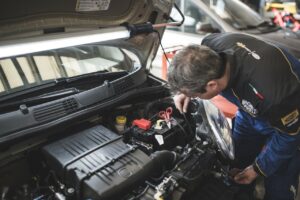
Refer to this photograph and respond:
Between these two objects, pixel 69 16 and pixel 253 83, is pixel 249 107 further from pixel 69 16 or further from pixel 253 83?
pixel 69 16

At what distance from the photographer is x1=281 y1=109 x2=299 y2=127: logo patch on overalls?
1.39 metres

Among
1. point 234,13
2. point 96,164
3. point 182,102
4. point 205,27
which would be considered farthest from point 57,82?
point 234,13

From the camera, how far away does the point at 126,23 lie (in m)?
1.58

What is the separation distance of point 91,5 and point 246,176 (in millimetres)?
1214

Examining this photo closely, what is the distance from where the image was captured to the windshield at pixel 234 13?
372 centimetres

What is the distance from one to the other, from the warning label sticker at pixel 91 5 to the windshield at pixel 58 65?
380mm

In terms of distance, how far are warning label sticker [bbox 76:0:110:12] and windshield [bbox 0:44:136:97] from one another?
38 cm

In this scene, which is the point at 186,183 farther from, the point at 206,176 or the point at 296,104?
the point at 296,104

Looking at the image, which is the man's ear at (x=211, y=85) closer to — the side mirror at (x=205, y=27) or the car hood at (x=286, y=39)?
the car hood at (x=286, y=39)

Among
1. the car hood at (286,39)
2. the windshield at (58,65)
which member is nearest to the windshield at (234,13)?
the car hood at (286,39)

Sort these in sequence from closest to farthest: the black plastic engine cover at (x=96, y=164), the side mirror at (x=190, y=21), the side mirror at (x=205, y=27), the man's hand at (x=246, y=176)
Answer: the black plastic engine cover at (x=96, y=164)
the man's hand at (x=246, y=176)
the side mirror at (x=205, y=27)
the side mirror at (x=190, y=21)

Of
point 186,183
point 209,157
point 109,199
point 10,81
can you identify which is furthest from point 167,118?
point 10,81

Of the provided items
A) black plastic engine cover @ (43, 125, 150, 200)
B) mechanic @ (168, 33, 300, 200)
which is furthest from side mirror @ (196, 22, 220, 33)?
black plastic engine cover @ (43, 125, 150, 200)

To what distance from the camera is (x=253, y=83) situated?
1411 millimetres
